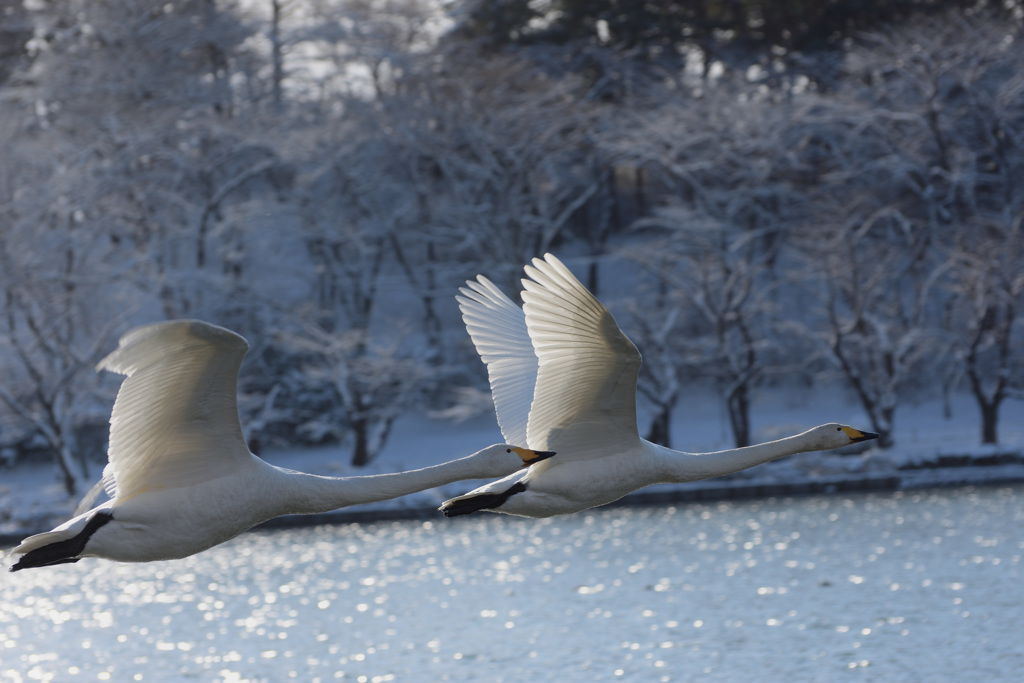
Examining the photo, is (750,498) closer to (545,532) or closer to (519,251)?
(545,532)

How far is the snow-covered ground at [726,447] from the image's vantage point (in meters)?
23.6

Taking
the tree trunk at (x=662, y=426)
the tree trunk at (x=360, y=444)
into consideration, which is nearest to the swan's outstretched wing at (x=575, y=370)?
the tree trunk at (x=662, y=426)

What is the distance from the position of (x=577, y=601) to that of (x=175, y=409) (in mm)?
12875

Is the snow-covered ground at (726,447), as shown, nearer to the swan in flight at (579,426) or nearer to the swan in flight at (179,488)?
the swan in flight at (579,426)

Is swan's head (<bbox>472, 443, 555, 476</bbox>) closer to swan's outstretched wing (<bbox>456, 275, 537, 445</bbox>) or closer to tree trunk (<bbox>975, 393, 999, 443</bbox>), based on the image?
swan's outstretched wing (<bbox>456, 275, 537, 445</bbox>)

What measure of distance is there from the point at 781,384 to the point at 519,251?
29.7 feet

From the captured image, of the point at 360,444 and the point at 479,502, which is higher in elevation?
the point at 479,502

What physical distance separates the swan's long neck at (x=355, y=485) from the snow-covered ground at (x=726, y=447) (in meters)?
15.8

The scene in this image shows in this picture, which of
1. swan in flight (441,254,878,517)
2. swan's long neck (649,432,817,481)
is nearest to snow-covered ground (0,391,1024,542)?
swan's long neck (649,432,817,481)

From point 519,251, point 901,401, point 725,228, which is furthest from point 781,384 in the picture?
point 519,251

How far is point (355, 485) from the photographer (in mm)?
6961

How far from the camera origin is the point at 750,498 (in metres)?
24.4

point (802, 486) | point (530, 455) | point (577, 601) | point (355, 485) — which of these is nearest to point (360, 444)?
point (802, 486)

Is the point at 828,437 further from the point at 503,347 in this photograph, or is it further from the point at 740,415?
the point at 740,415
